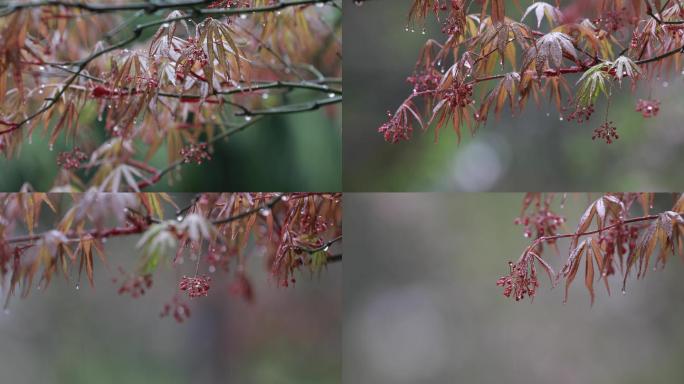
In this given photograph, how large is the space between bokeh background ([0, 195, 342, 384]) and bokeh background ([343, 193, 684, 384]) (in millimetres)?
106

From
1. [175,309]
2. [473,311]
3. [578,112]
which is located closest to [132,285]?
[175,309]

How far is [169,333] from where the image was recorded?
1.87 m

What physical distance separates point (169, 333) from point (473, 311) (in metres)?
0.85

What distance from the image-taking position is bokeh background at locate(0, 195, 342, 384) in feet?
5.89

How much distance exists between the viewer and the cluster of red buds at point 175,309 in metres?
1.82

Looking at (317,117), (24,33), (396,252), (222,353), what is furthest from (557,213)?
(24,33)

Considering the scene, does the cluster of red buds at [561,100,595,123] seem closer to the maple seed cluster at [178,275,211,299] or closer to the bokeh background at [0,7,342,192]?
the bokeh background at [0,7,342,192]

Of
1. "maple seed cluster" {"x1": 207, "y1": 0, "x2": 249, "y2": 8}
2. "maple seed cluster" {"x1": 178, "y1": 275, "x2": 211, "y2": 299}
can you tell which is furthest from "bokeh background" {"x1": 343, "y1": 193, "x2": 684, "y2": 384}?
"maple seed cluster" {"x1": 207, "y1": 0, "x2": 249, "y2": 8}

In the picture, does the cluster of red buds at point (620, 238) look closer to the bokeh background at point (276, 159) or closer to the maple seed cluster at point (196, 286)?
the bokeh background at point (276, 159)

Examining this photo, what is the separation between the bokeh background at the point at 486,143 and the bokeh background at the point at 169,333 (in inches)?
14.0

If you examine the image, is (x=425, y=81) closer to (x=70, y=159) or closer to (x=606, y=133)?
(x=606, y=133)

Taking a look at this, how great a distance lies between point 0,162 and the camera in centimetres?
167

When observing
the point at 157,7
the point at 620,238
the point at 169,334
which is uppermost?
the point at 157,7

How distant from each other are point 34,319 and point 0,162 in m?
0.43
